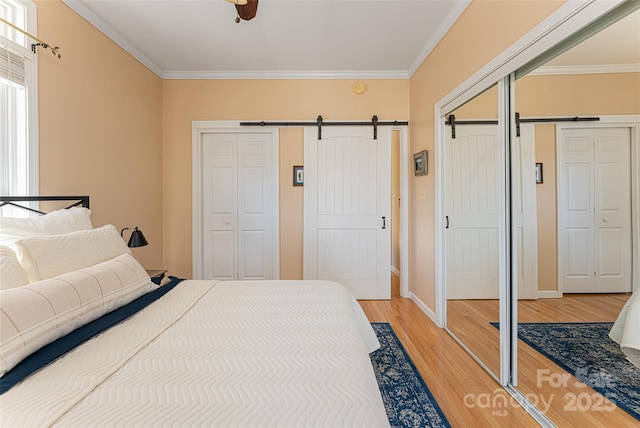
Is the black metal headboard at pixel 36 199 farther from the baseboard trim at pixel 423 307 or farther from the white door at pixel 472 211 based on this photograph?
the baseboard trim at pixel 423 307

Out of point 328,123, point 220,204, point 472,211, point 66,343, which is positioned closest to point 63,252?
point 66,343

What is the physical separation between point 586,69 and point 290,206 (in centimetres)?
286

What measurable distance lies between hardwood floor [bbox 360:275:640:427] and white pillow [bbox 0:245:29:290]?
7.27ft

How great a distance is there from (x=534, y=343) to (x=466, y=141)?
154 cm

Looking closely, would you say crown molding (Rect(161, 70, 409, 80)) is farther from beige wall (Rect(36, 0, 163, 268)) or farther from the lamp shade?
the lamp shade

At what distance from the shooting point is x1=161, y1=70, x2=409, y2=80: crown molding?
3.55m

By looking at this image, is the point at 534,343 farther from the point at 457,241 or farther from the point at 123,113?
the point at 123,113

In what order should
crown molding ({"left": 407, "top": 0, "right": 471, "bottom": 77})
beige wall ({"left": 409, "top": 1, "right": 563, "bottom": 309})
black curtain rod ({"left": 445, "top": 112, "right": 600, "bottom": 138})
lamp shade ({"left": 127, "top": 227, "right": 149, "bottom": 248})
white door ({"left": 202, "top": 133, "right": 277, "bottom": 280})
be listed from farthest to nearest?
white door ({"left": 202, "top": 133, "right": 277, "bottom": 280}), lamp shade ({"left": 127, "top": 227, "right": 149, "bottom": 248}), crown molding ({"left": 407, "top": 0, "right": 471, "bottom": 77}), beige wall ({"left": 409, "top": 1, "right": 563, "bottom": 309}), black curtain rod ({"left": 445, "top": 112, "right": 600, "bottom": 138})

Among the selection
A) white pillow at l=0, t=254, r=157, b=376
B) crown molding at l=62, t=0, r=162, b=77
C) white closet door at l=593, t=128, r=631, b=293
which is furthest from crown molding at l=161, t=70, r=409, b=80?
white pillow at l=0, t=254, r=157, b=376

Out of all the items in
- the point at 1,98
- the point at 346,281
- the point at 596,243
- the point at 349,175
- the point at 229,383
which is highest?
the point at 1,98

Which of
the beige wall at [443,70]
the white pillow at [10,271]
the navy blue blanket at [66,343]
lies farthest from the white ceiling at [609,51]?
the white pillow at [10,271]

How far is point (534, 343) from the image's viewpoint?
5.76 ft

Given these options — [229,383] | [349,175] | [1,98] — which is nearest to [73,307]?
[229,383]

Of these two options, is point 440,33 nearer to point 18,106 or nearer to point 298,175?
point 298,175
